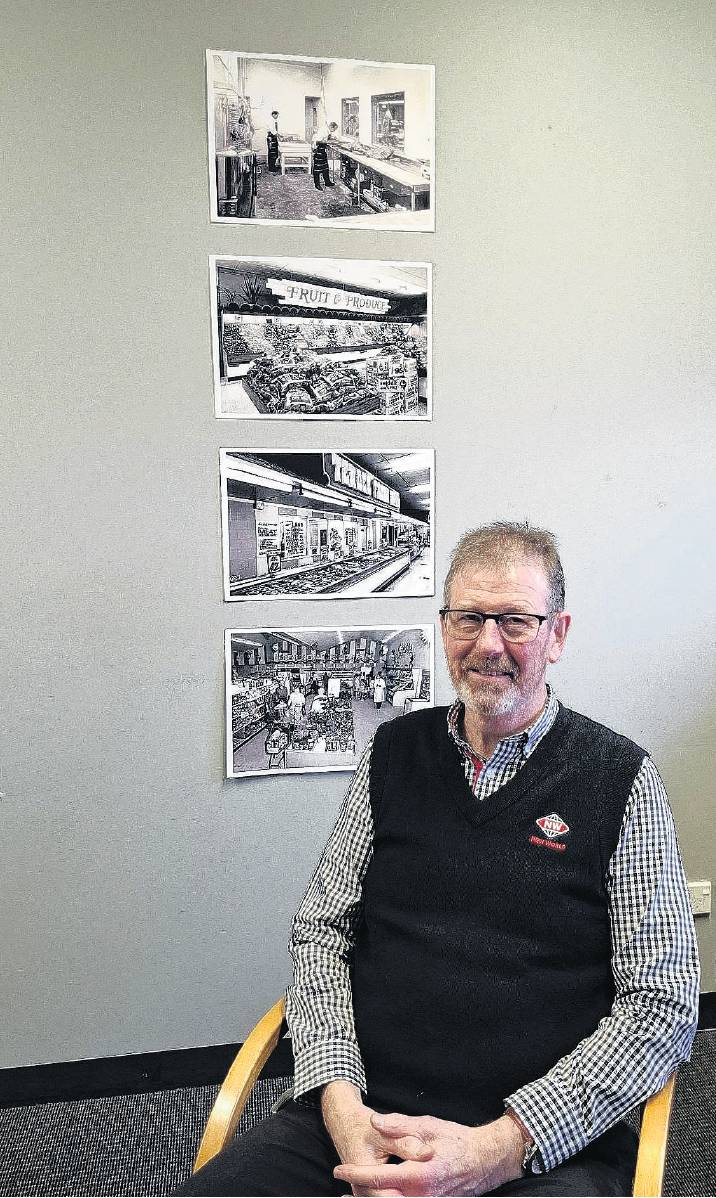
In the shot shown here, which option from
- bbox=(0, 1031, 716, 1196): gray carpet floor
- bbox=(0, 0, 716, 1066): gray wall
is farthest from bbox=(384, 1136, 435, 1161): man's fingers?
bbox=(0, 0, 716, 1066): gray wall

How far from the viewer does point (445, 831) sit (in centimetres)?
157

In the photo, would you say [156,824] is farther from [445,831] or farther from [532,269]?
[532,269]

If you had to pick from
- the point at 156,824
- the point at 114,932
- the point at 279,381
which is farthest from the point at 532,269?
the point at 114,932

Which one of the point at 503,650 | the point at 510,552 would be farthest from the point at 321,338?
the point at 503,650

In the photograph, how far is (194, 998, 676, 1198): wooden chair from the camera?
1.28 metres

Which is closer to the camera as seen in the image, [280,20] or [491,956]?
[491,956]

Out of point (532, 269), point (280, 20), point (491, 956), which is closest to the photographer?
point (491, 956)

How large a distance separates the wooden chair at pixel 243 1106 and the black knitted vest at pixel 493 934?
0.14 metres

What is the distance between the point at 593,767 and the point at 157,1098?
5.17 ft

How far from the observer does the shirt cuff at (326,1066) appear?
149 centimetres

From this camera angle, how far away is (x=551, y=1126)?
4.42 ft

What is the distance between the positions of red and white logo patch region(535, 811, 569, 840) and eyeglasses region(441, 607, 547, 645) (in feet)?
0.92

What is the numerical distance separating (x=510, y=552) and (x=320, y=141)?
1300 mm

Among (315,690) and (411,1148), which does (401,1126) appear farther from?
(315,690)
